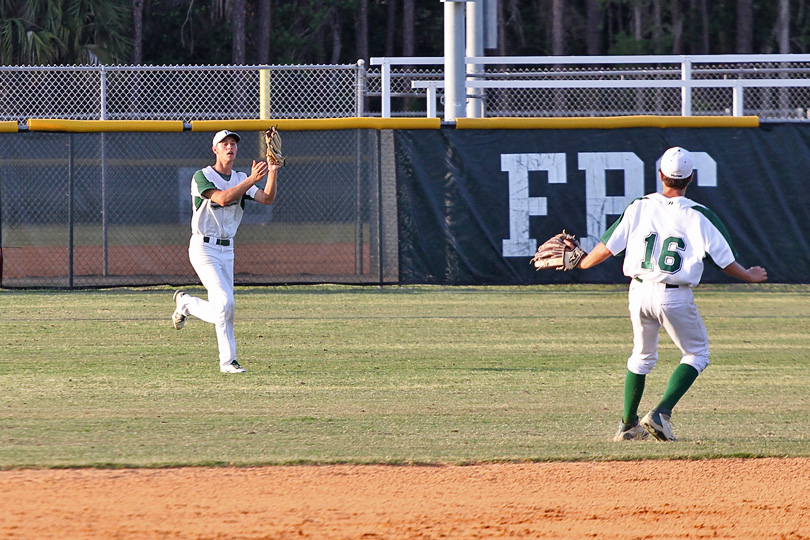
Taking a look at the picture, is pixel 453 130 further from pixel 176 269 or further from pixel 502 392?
pixel 502 392

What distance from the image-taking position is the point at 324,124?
11852 mm

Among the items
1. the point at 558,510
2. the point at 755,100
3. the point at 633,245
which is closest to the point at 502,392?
the point at 633,245

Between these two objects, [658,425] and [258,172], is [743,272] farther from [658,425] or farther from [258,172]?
[258,172]

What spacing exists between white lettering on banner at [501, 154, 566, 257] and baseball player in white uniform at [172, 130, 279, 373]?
4955mm

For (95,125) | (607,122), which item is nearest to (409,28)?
(607,122)

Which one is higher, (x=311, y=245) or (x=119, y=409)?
(x=311, y=245)

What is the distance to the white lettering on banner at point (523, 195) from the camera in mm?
11984

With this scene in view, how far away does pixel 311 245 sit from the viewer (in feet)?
39.4

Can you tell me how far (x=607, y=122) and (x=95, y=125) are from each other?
5.76 metres

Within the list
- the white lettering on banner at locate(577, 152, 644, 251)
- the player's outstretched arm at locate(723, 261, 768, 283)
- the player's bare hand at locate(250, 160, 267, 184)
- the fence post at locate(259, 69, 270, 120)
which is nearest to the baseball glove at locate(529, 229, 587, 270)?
the player's outstretched arm at locate(723, 261, 768, 283)

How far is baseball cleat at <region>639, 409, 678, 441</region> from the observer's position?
549cm

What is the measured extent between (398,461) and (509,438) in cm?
77

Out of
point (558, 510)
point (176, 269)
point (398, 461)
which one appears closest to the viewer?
point (558, 510)

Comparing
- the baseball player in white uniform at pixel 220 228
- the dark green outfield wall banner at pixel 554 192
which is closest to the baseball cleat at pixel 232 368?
the baseball player in white uniform at pixel 220 228
